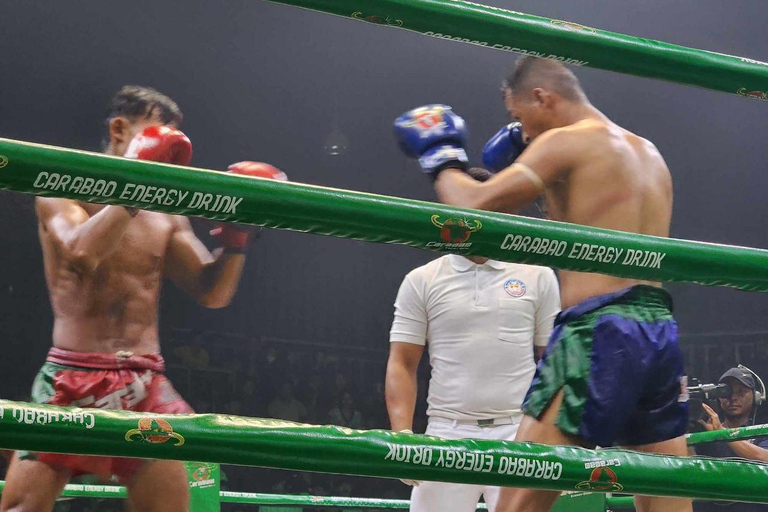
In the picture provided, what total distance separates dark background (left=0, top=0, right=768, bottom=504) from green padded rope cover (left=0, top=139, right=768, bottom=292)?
5.04 m

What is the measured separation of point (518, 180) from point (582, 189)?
0.42 feet

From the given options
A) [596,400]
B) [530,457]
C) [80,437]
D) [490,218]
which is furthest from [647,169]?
[80,437]

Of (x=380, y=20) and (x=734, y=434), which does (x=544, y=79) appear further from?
(x=734, y=434)

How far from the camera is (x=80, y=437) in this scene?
0.97 m

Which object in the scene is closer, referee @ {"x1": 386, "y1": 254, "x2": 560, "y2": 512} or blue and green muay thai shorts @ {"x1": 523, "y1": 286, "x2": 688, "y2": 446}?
blue and green muay thai shorts @ {"x1": 523, "y1": 286, "x2": 688, "y2": 446}

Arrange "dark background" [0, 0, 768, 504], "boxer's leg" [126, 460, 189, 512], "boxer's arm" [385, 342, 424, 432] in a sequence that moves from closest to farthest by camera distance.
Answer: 1. "boxer's leg" [126, 460, 189, 512]
2. "boxer's arm" [385, 342, 424, 432]
3. "dark background" [0, 0, 768, 504]

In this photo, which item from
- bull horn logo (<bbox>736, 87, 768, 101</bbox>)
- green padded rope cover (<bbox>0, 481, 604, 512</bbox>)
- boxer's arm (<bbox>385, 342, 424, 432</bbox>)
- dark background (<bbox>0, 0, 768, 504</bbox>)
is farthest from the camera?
dark background (<bbox>0, 0, 768, 504</bbox>)

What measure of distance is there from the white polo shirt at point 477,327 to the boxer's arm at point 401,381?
28 mm

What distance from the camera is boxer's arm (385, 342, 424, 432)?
7.84ft

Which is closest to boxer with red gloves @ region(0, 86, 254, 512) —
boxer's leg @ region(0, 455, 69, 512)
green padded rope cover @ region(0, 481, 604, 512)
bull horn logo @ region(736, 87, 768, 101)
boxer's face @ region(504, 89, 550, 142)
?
boxer's leg @ region(0, 455, 69, 512)

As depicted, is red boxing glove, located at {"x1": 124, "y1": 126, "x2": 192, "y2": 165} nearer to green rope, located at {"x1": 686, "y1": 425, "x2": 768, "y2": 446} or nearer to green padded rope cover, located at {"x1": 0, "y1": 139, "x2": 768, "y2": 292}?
green padded rope cover, located at {"x1": 0, "y1": 139, "x2": 768, "y2": 292}

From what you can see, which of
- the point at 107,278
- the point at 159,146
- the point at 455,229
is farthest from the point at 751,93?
the point at 107,278

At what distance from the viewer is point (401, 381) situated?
2404mm

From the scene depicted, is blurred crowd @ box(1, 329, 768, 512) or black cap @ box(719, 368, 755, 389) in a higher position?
blurred crowd @ box(1, 329, 768, 512)
